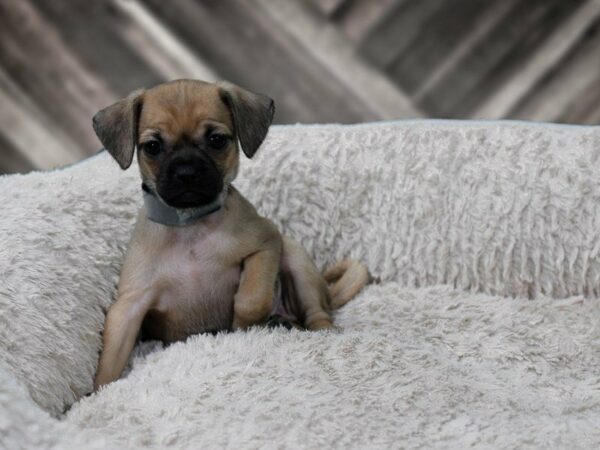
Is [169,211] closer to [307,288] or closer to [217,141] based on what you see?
[217,141]

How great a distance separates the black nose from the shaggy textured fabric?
0.37 metres

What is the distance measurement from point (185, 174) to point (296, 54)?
5.09 feet

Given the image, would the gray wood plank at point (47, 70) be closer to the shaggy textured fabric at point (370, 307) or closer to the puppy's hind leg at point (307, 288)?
the shaggy textured fabric at point (370, 307)

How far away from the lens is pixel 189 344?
6.34 ft

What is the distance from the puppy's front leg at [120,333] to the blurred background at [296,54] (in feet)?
4.68

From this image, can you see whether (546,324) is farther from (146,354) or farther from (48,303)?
(48,303)

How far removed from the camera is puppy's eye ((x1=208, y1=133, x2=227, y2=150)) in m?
1.96

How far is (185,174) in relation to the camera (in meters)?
1.85

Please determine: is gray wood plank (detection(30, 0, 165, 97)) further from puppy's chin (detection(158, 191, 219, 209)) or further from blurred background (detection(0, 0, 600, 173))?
puppy's chin (detection(158, 191, 219, 209))

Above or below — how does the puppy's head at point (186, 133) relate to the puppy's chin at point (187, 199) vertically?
above

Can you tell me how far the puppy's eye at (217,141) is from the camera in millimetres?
1965

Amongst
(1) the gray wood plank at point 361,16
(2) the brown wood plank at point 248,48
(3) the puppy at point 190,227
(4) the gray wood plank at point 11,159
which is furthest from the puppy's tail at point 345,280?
(4) the gray wood plank at point 11,159

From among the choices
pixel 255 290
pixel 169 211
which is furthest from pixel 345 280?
pixel 169 211

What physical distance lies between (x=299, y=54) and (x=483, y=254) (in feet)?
3.90
